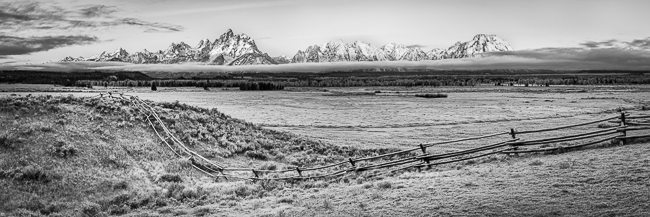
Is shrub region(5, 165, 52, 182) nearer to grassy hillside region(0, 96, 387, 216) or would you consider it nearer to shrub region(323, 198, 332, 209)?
grassy hillside region(0, 96, 387, 216)

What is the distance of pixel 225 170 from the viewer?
2220cm

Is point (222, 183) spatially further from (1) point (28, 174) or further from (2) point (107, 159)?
(1) point (28, 174)

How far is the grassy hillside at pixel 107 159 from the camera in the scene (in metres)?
16.1

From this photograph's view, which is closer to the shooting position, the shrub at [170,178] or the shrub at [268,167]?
the shrub at [170,178]

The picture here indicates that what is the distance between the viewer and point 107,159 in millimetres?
19266

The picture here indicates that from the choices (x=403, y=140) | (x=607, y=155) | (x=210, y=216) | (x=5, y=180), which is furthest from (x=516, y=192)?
(x=403, y=140)

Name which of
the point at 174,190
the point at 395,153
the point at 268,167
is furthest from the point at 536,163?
the point at 174,190

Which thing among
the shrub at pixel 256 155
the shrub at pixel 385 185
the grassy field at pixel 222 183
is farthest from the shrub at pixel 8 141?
the shrub at pixel 385 185

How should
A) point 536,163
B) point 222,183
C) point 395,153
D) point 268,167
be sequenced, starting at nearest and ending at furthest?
point 536,163
point 395,153
point 222,183
point 268,167

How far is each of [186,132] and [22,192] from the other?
9686 mm

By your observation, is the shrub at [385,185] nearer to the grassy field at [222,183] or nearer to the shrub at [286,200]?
the grassy field at [222,183]

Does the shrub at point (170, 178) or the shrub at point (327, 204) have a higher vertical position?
the shrub at point (327, 204)

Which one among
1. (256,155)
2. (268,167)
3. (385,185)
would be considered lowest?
(268,167)

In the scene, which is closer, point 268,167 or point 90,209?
point 90,209
